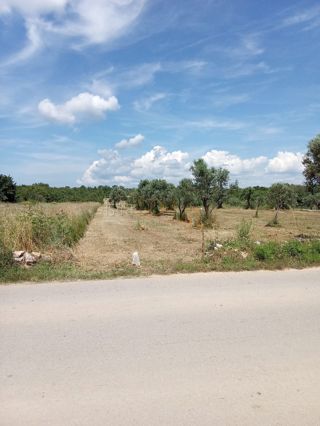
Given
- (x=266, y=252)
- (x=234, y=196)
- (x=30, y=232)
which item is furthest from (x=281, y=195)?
(x=234, y=196)

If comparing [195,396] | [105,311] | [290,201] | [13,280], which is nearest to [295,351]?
→ [195,396]

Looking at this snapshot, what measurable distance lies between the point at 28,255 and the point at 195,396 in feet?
21.4

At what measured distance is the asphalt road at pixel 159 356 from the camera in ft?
10.3

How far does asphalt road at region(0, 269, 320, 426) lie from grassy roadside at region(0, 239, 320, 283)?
40.5 inches

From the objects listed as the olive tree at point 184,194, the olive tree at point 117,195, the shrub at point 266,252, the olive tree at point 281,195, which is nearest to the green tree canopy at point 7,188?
the olive tree at point 117,195

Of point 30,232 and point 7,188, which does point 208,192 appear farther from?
point 7,188

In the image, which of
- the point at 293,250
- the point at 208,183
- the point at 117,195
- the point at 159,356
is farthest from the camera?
the point at 117,195

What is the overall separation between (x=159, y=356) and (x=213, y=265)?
4805mm

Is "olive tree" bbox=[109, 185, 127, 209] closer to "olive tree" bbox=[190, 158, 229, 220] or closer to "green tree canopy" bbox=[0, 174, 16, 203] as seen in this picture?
"green tree canopy" bbox=[0, 174, 16, 203]

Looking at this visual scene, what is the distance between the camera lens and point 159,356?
408cm

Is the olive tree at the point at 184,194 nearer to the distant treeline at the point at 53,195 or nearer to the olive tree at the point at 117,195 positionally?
the olive tree at the point at 117,195

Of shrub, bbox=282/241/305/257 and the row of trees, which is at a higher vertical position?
the row of trees

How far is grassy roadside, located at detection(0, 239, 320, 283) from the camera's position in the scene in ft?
25.2

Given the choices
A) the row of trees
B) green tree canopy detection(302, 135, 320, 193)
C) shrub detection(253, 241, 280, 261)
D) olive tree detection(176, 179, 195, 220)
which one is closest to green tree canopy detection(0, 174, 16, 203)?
the row of trees
